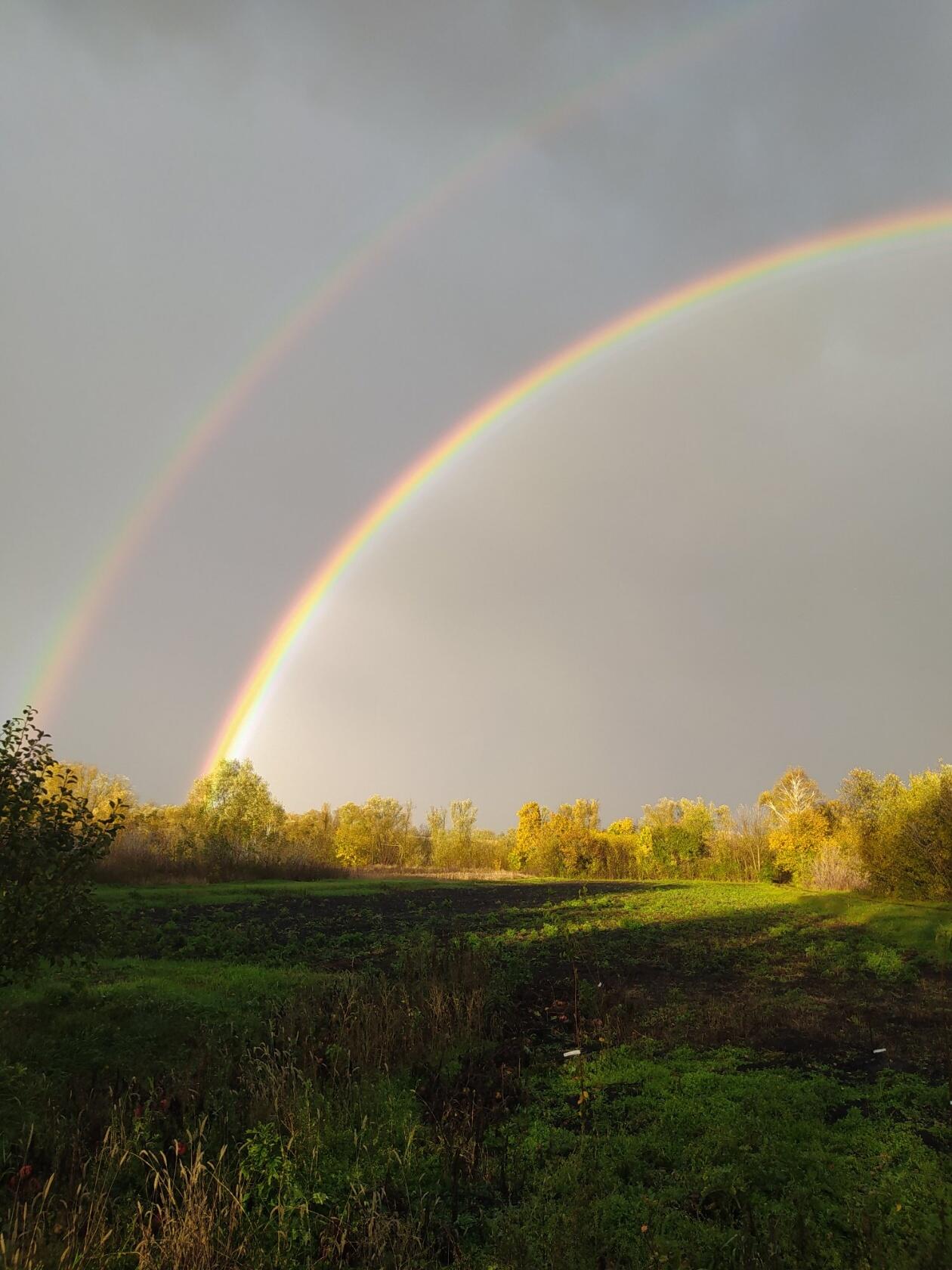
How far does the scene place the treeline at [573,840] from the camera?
37.7 metres

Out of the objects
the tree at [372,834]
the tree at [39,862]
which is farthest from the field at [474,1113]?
the tree at [372,834]

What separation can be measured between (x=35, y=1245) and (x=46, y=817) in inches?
185

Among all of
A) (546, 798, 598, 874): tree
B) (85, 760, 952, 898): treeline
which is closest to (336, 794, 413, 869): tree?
(85, 760, 952, 898): treeline

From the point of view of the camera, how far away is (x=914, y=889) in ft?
120

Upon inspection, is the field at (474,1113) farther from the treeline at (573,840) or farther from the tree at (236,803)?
the tree at (236,803)

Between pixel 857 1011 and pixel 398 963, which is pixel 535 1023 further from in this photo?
pixel 857 1011

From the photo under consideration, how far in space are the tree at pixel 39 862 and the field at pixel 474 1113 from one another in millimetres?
689

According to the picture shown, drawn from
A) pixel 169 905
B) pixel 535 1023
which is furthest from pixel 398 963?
pixel 169 905

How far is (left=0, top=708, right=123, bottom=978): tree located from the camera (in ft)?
28.0

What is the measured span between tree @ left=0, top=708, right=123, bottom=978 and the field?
689 mm

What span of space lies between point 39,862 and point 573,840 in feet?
277

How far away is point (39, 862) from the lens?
8852 millimetres

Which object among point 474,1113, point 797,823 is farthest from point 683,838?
point 474,1113

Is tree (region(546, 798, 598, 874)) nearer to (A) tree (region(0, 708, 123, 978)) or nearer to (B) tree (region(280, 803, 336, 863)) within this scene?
(B) tree (region(280, 803, 336, 863))
